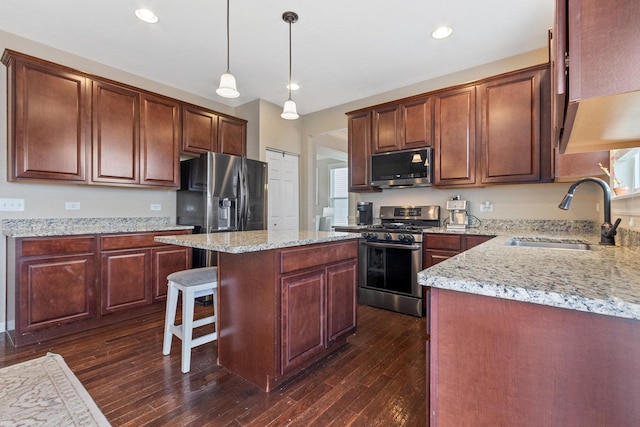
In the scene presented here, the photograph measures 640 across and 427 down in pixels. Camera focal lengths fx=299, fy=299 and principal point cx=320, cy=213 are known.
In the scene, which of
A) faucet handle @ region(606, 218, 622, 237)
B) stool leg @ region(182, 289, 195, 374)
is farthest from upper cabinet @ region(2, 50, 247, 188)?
faucet handle @ region(606, 218, 622, 237)

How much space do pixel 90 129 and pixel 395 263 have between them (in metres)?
3.38

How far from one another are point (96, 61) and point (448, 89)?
12.6 feet

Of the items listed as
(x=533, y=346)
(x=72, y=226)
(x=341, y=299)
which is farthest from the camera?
(x=72, y=226)

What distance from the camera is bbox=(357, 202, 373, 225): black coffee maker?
405 cm

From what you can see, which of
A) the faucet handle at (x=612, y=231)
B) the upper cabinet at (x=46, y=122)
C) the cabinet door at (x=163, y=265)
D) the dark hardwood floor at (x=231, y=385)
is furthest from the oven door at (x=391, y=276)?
the upper cabinet at (x=46, y=122)

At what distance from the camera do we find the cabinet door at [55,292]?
240cm

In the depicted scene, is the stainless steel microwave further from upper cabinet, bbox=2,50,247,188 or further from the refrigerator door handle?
upper cabinet, bbox=2,50,247,188

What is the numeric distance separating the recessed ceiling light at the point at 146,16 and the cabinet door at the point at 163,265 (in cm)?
212

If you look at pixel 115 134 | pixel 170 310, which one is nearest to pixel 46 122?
pixel 115 134

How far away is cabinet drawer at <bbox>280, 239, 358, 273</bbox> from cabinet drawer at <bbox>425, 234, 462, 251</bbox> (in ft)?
3.52

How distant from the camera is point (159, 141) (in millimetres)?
3430

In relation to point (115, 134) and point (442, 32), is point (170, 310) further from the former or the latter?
point (442, 32)

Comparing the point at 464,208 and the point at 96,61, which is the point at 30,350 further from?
the point at 464,208

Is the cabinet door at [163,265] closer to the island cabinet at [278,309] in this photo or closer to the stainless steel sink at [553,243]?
the island cabinet at [278,309]
